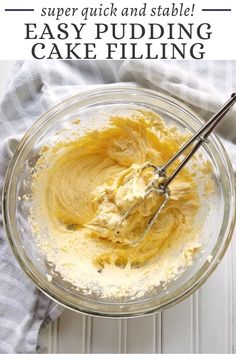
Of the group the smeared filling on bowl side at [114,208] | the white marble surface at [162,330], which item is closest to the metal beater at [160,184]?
the smeared filling on bowl side at [114,208]

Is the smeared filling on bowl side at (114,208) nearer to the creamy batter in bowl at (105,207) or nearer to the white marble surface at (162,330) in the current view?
the creamy batter in bowl at (105,207)

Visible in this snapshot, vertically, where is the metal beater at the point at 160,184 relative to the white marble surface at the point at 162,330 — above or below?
above

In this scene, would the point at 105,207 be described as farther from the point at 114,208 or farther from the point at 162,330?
the point at 162,330

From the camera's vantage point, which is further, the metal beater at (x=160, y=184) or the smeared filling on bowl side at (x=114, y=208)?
the smeared filling on bowl side at (x=114, y=208)

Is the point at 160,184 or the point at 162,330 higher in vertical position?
the point at 160,184

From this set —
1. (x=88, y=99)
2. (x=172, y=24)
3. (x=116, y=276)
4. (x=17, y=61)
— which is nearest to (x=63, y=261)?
(x=116, y=276)

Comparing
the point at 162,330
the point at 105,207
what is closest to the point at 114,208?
the point at 105,207

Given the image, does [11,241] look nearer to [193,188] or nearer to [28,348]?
[28,348]
